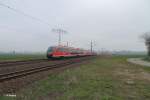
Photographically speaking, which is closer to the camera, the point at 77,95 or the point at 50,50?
the point at 77,95

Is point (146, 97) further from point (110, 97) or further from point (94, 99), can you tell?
point (94, 99)

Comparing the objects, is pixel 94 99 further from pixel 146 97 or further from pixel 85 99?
pixel 146 97

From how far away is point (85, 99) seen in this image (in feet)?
19.7

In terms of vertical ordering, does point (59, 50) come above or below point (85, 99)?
above

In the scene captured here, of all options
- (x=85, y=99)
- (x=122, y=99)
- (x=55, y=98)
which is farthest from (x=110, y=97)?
(x=55, y=98)

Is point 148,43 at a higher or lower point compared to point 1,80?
higher

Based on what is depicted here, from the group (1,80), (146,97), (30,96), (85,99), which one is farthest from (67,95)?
(1,80)

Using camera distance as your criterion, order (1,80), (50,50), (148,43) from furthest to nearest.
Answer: (148,43) < (50,50) < (1,80)

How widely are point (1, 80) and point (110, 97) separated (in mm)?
6385

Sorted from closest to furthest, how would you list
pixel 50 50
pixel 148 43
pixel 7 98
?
pixel 7 98 → pixel 50 50 → pixel 148 43

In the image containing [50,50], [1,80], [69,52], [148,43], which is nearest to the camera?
[1,80]

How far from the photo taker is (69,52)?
1539 inches

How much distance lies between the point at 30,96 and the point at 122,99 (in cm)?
352

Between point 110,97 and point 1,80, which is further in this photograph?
point 1,80
